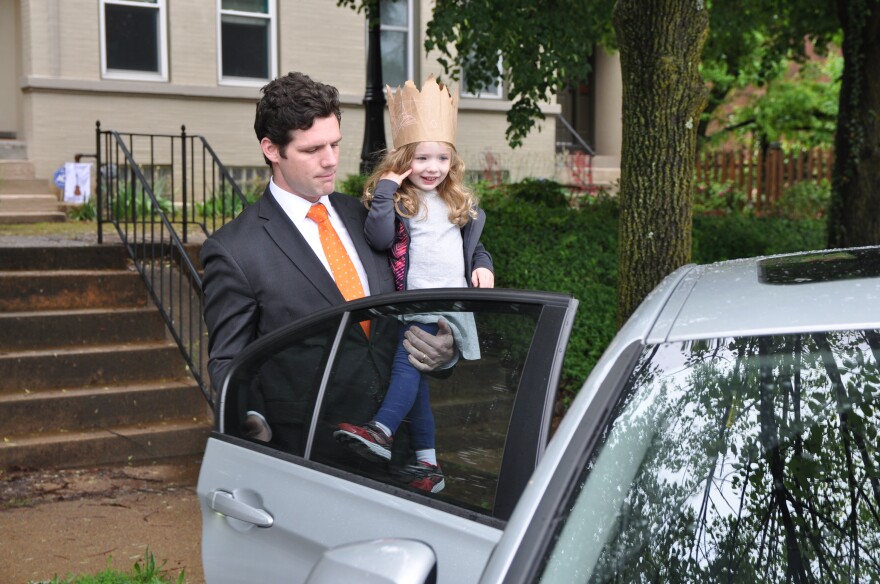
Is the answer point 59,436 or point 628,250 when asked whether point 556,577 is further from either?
point 59,436

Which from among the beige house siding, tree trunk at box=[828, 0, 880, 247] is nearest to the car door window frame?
tree trunk at box=[828, 0, 880, 247]

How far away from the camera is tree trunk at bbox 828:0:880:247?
33.8 feet

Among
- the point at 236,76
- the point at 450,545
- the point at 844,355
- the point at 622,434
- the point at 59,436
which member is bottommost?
the point at 59,436

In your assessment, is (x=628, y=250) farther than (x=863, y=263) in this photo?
Yes

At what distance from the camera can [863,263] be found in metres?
2.20

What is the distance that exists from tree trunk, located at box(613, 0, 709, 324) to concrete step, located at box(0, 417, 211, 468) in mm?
2891

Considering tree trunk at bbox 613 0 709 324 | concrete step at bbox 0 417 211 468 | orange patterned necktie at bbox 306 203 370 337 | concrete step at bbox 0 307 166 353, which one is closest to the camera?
orange patterned necktie at bbox 306 203 370 337

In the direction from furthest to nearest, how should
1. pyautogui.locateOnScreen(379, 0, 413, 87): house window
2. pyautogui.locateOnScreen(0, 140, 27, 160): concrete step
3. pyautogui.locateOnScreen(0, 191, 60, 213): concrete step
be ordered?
pyautogui.locateOnScreen(379, 0, 413, 87): house window
pyautogui.locateOnScreen(0, 140, 27, 160): concrete step
pyautogui.locateOnScreen(0, 191, 60, 213): concrete step

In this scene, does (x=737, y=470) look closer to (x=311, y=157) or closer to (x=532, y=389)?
(x=532, y=389)

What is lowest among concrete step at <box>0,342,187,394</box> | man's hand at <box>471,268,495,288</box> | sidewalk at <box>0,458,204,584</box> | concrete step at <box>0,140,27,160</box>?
sidewalk at <box>0,458,204,584</box>

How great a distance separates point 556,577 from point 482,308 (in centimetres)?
71

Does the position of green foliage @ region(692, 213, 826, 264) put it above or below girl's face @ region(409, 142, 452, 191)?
below

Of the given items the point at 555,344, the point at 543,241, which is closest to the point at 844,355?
the point at 555,344

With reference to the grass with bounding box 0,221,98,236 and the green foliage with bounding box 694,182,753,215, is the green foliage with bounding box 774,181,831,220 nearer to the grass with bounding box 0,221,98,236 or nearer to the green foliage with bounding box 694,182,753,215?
the green foliage with bounding box 694,182,753,215
